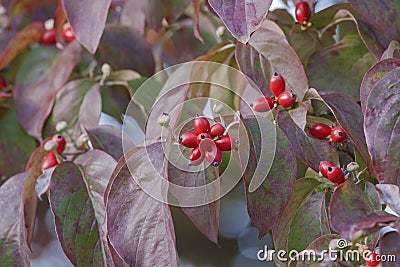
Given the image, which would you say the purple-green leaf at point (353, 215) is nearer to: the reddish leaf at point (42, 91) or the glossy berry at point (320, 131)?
the glossy berry at point (320, 131)

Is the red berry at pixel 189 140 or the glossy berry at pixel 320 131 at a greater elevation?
the red berry at pixel 189 140

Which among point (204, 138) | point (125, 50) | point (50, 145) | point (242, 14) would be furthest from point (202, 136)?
point (125, 50)

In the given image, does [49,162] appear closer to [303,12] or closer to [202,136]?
[202,136]

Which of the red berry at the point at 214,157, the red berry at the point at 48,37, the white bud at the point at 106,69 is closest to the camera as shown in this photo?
the red berry at the point at 214,157

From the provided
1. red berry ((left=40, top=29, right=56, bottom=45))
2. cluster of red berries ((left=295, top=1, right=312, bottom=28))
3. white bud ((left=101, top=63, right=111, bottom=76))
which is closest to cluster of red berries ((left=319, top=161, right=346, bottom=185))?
cluster of red berries ((left=295, top=1, right=312, bottom=28))

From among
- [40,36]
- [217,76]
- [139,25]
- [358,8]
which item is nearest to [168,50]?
[139,25]

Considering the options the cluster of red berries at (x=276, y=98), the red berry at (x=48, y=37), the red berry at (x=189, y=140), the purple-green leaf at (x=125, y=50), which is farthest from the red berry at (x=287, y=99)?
the red berry at (x=48, y=37)
